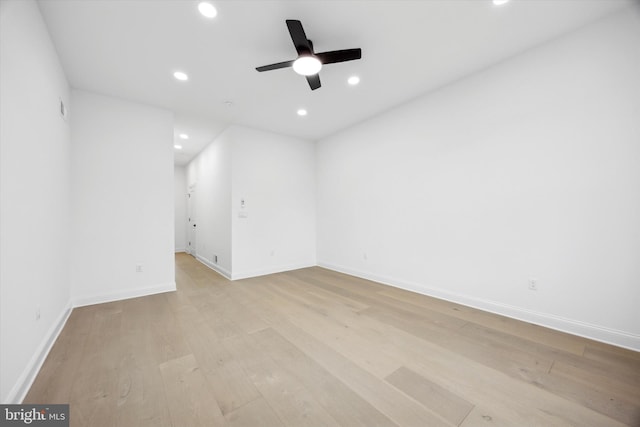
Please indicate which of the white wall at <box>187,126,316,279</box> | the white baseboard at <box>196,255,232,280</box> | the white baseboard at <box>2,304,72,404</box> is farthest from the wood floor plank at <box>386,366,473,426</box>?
the white baseboard at <box>196,255,232,280</box>

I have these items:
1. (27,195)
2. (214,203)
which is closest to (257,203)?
(214,203)

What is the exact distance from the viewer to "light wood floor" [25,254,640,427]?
1418 mm

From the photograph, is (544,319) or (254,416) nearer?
(254,416)

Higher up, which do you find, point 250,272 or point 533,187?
point 533,187

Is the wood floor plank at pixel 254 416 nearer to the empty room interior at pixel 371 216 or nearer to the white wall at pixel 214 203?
the empty room interior at pixel 371 216

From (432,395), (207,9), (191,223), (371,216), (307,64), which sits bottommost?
(432,395)

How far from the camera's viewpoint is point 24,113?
174 cm

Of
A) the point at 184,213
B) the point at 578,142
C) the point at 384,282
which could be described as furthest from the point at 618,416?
the point at 184,213

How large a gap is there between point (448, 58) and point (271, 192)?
11.9ft

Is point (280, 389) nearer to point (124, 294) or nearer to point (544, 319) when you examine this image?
point (544, 319)

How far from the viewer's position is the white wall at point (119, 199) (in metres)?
3.19

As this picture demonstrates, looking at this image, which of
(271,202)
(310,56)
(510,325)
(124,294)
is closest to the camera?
(310,56)

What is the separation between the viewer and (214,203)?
17.4 feet

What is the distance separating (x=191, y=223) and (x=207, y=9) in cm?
634
